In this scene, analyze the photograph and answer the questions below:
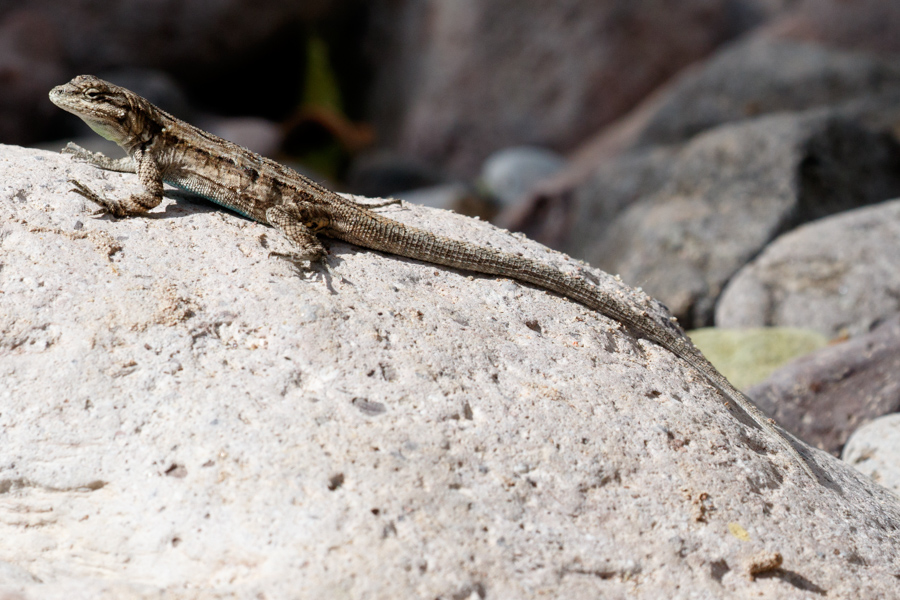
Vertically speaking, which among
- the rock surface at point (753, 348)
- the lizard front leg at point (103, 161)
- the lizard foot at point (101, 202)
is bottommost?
the rock surface at point (753, 348)

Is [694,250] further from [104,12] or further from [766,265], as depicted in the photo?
[104,12]

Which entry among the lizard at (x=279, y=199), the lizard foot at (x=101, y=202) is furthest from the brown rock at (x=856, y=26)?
the lizard foot at (x=101, y=202)

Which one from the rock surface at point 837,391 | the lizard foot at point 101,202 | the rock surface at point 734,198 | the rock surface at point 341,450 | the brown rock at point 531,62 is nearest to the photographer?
the rock surface at point 341,450

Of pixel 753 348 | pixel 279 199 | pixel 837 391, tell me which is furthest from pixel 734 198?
pixel 279 199

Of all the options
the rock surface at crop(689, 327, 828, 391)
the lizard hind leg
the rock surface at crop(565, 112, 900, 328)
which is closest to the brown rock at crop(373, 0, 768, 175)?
the rock surface at crop(565, 112, 900, 328)

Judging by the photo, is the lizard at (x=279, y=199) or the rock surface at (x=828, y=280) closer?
the lizard at (x=279, y=199)

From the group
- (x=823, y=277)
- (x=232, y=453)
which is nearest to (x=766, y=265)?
(x=823, y=277)

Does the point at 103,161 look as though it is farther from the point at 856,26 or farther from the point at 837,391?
the point at 856,26

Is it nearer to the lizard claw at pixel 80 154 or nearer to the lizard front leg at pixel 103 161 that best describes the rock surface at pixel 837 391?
the lizard front leg at pixel 103 161
